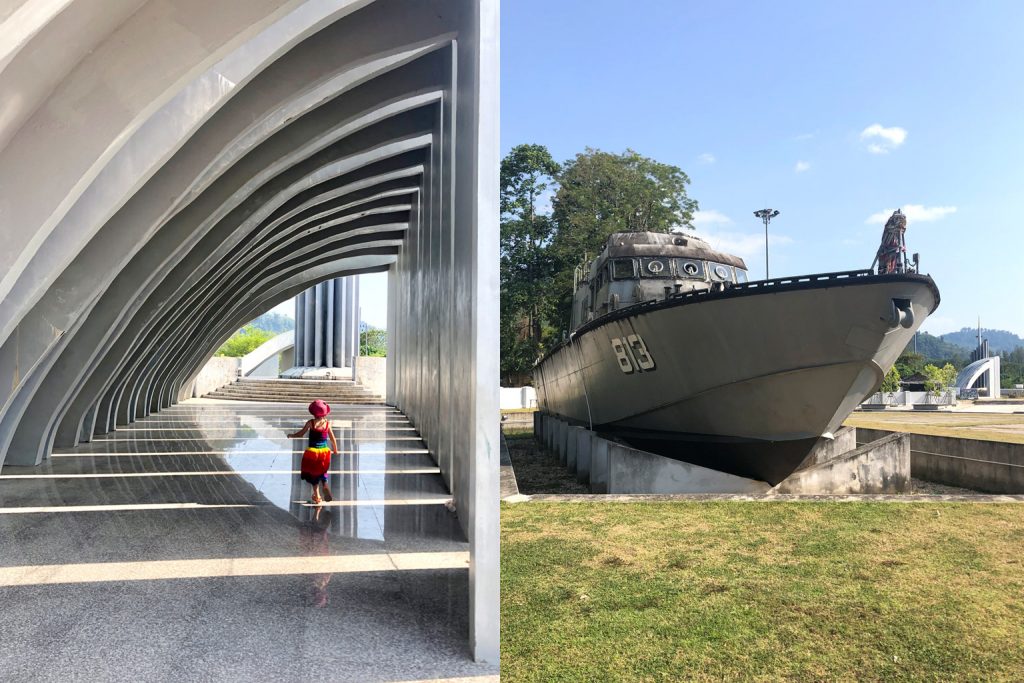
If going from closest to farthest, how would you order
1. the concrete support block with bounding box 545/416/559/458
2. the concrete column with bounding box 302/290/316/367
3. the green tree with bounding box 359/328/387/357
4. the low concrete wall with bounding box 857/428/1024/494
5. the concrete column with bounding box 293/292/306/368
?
the low concrete wall with bounding box 857/428/1024/494
the concrete support block with bounding box 545/416/559/458
the concrete column with bounding box 302/290/316/367
the concrete column with bounding box 293/292/306/368
the green tree with bounding box 359/328/387/357

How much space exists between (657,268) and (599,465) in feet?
21.3

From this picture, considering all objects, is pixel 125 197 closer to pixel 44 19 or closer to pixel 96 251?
pixel 96 251

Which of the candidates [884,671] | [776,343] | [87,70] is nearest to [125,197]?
[87,70]

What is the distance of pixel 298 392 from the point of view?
26.2 m

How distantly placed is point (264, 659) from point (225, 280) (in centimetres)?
1111

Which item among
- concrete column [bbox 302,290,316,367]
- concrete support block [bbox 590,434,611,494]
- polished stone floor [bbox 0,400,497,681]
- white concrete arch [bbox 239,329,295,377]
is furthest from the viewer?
white concrete arch [bbox 239,329,295,377]

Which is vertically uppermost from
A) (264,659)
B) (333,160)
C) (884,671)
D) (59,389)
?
(333,160)

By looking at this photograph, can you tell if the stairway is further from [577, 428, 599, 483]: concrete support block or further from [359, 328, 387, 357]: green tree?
[359, 328, 387, 357]: green tree

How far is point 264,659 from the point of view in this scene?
3240 millimetres

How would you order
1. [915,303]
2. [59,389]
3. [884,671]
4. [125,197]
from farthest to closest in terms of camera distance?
[915,303]
[59,389]
[125,197]
[884,671]

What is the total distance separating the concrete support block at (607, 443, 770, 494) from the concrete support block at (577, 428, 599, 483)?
125 centimetres

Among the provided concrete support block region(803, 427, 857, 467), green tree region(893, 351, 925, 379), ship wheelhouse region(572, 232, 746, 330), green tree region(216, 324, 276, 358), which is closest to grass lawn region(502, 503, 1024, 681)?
concrete support block region(803, 427, 857, 467)

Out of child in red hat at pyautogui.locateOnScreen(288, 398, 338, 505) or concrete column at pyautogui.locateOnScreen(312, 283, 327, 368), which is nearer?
child in red hat at pyautogui.locateOnScreen(288, 398, 338, 505)

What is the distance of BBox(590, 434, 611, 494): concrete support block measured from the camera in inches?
473
